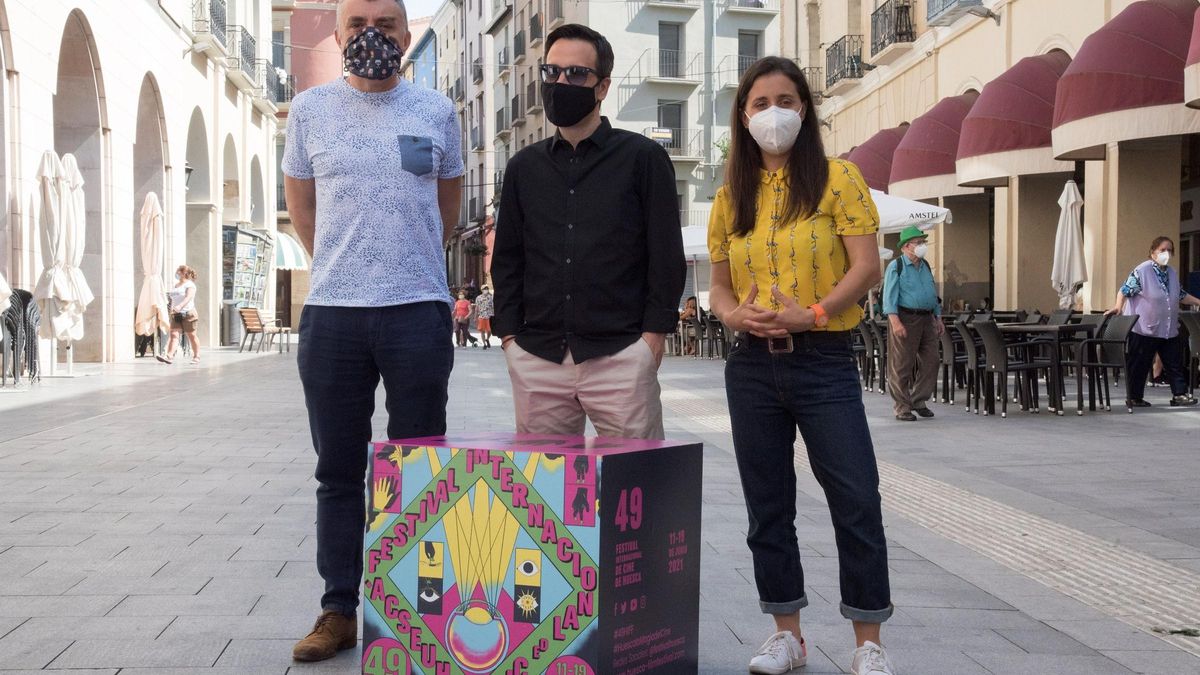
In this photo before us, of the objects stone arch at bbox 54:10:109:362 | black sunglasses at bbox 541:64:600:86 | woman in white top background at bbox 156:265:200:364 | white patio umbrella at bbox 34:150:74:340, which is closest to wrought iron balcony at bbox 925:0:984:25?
woman in white top background at bbox 156:265:200:364

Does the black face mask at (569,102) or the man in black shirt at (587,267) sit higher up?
the black face mask at (569,102)

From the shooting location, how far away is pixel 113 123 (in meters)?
21.6

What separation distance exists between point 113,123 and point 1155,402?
A: 631 inches

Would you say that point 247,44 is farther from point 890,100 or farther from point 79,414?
point 79,414

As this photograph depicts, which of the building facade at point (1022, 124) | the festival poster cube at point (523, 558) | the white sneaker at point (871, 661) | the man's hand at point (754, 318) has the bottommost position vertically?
the white sneaker at point (871, 661)

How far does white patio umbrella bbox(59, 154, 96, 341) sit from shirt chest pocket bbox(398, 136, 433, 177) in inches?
544

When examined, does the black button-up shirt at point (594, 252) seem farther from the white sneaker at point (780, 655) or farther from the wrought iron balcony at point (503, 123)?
the wrought iron balcony at point (503, 123)

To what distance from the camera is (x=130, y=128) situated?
74.9 feet

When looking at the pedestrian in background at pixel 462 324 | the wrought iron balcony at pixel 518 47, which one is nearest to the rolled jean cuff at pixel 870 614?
the pedestrian in background at pixel 462 324

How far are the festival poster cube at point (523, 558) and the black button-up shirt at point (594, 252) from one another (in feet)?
2.19

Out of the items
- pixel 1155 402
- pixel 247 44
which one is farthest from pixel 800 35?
pixel 1155 402

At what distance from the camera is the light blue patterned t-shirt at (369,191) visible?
405 cm

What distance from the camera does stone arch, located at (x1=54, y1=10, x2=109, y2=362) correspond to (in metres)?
20.9

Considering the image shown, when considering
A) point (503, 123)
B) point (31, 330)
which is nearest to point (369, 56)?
point (31, 330)
